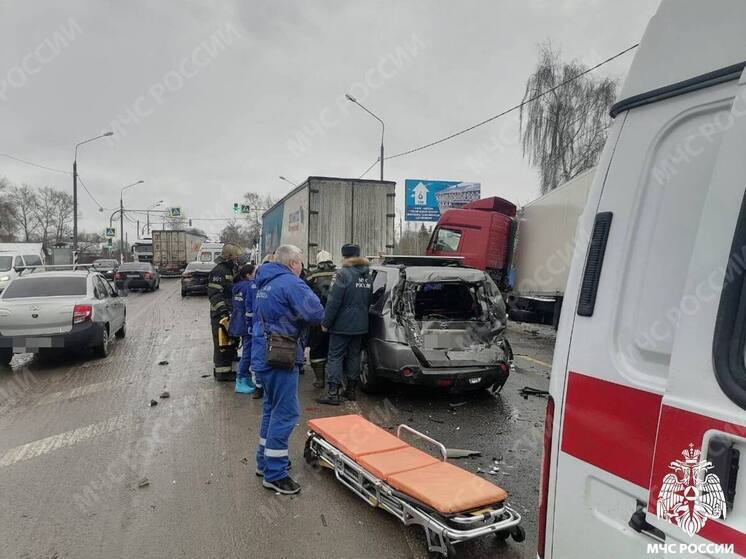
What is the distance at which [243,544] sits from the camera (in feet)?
9.82

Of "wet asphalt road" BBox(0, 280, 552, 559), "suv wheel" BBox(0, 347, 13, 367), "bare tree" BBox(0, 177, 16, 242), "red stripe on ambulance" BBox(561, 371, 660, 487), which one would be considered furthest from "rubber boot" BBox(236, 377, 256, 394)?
"bare tree" BBox(0, 177, 16, 242)

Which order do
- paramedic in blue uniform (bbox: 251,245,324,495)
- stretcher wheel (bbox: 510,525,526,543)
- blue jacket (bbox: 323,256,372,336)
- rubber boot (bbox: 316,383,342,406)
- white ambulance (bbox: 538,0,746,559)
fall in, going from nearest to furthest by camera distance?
white ambulance (bbox: 538,0,746,559), stretcher wheel (bbox: 510,525,526,543), paramedic in blue uniform (bbox: 251,245,324,495), blue jacket (bbox: 323,256,372,336), rubber boot (bbox: 316,383,342,406)

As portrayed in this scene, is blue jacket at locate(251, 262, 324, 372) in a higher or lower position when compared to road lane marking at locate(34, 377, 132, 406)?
higher

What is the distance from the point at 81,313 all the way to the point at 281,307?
17.9 feet

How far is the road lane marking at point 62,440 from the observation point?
14.0 ft

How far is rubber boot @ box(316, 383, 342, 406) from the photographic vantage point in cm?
578

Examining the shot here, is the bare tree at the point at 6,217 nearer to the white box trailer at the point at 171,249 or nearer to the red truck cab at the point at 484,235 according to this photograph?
the white box trailer at the point at 171,249

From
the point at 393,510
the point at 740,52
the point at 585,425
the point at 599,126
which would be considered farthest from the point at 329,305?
the point at 599,126

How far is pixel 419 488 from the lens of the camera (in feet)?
9.76

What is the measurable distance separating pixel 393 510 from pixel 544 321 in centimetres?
919

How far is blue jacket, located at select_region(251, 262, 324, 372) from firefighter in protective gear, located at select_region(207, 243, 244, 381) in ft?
10.1

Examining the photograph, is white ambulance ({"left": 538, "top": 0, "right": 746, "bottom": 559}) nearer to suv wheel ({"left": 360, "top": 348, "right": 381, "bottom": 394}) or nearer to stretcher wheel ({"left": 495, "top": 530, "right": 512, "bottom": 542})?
stretcher wheel ({"left": 495, "top": 530, "right": 512, "bottom": 542})

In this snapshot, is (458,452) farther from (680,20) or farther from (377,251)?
(377,251)

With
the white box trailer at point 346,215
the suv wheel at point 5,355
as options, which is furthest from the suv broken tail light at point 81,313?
the white box trailer at point 346,215
